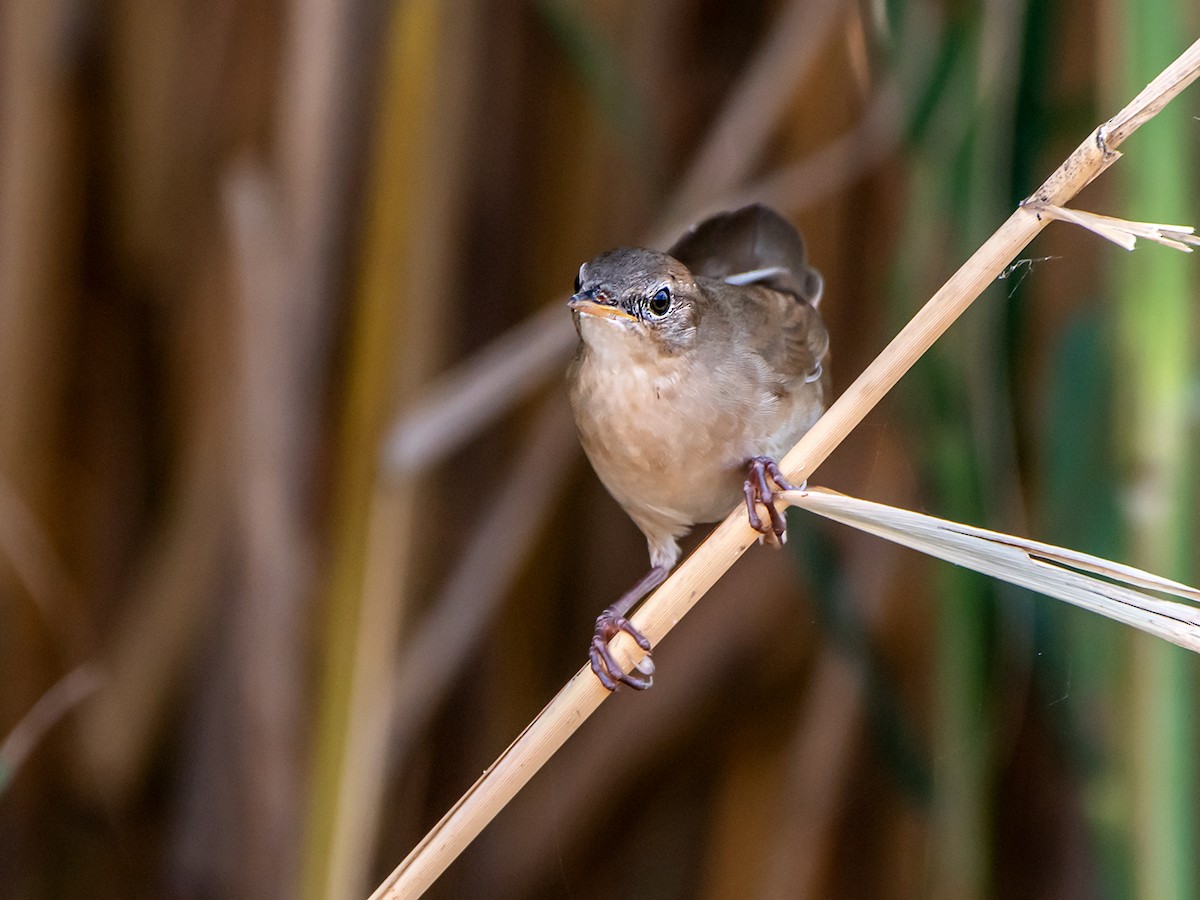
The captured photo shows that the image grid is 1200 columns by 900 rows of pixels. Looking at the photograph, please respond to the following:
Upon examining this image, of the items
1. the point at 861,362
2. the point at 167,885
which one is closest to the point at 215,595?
the point at 167,885

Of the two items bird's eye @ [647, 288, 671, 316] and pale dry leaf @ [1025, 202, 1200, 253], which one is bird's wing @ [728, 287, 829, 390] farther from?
pale dry leaf @ [1025, 202, 1200, 253]

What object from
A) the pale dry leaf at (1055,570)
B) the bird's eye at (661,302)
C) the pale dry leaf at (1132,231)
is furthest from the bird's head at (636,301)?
the pale dry leaf at (1132,231)

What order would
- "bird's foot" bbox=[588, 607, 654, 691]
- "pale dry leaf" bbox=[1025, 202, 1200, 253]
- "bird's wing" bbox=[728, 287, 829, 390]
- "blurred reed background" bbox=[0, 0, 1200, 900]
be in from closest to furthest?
"pale dry leaf" bbox=[1025, 202, 1200, 253] → "bird's foot" bbox=[588, 607, 654, 691] → "blurred reed background" bbox=[0, 0, 1200, 900] → "bird's wing" bbox=[728, 287, 829, 390]

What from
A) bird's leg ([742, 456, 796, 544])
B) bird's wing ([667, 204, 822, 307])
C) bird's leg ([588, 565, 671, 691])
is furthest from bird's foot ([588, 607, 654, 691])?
bird's wing ([667, 204, 822, 307])

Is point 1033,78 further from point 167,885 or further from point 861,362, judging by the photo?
point 167,885

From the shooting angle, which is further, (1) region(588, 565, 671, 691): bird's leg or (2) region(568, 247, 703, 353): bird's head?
(2) region(568, 247, 703, 353): bird's head

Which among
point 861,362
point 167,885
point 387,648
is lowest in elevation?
point 167,885

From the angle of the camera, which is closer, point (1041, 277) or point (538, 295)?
point (1041, 277)
